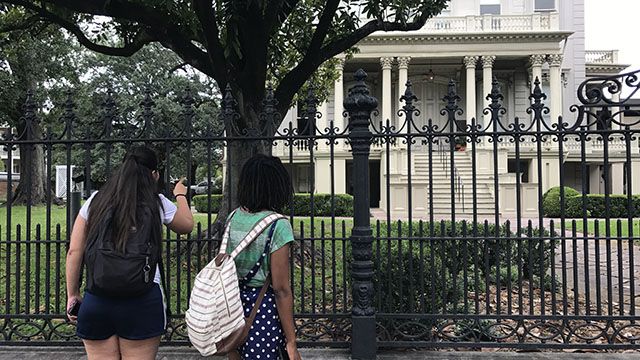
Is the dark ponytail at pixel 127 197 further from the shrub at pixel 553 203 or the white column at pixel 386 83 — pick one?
the white column at pixel 386 83

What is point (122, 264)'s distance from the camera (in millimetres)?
2561

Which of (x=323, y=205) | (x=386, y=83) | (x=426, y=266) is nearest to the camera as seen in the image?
(x=426, y=266)

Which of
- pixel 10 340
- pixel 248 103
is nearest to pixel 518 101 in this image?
pixel 248 103

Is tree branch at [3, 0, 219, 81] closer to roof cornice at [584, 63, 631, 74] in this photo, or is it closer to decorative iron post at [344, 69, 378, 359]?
decorative iron post at [344, 69, 378, 359]

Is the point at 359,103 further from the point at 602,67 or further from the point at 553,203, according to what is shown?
the point at 602,67

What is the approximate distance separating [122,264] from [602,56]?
3545 cm

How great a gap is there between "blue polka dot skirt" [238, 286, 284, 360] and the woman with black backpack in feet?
1.68

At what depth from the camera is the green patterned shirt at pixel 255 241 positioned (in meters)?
2.66

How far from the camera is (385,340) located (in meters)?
4.67

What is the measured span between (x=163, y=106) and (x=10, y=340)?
24369 millimetres

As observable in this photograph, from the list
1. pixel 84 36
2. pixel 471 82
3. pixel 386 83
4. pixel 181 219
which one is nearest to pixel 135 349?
pixel 181 219

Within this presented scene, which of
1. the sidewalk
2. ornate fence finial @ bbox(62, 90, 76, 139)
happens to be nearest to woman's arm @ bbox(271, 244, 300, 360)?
the sidewalk

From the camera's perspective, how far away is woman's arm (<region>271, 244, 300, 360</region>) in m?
2.64

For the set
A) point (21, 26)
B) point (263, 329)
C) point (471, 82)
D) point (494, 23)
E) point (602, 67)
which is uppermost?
→ point (494, 23)
